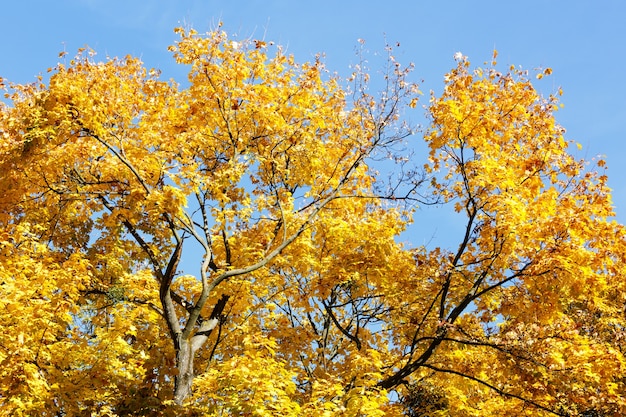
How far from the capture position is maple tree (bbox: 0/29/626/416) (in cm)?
1012

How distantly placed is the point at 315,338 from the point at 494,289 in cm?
482

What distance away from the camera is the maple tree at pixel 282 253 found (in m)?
10.1

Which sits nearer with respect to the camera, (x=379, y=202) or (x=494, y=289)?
(x=494, y=289)

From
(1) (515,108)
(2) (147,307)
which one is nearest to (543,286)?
(1) (515,108)

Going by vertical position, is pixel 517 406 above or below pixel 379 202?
below

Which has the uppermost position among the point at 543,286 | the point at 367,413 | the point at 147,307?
the point at 147,307

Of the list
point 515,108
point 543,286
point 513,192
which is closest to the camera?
point 543,286

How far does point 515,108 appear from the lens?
12648 mm

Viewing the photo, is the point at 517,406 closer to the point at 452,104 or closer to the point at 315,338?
the point at 315,338

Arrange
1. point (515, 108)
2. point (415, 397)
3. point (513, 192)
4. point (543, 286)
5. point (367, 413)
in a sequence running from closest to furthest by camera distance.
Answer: point (367, 413), point (543, 286), point (513, 192), point (515, 108), point (415, 397)

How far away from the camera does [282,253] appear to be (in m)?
13.6

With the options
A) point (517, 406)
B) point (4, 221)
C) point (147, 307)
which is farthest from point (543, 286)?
point (4, 221)

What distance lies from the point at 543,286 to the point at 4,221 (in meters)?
11.9

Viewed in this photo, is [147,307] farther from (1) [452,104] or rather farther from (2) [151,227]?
(1) [452,104]
